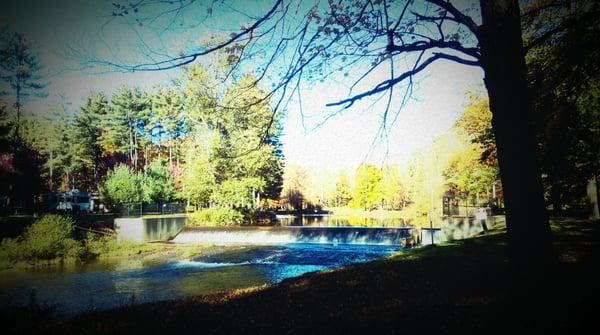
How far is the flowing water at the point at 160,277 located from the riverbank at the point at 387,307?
337 cm

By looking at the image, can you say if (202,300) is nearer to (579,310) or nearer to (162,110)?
(579,310)

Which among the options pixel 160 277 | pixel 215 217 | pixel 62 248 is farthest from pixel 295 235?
pixel 62 248

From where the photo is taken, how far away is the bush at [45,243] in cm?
1864

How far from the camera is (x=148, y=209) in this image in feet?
103

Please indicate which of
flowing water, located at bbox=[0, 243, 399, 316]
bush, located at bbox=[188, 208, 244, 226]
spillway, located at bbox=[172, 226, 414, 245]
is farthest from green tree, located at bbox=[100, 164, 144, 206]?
flowing water, located at bbox=[0, 243, 399, 316]

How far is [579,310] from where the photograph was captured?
4344mm

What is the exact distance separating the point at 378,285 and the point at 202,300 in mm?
4343

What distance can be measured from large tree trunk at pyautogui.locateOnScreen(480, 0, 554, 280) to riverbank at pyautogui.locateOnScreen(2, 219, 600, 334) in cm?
37

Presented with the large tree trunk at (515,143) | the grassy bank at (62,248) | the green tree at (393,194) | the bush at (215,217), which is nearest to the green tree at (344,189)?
the green tree at (393,194)

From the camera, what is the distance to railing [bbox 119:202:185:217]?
27891 mm

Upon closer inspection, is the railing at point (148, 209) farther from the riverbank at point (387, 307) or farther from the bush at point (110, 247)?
the riverbank at point (387, 307)

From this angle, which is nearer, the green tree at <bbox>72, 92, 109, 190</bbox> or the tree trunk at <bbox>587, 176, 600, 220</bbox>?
the tree trunk at <bbox>587, 176, 600, 220</bbox>

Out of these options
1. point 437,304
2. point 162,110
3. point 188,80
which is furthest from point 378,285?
point 162,110

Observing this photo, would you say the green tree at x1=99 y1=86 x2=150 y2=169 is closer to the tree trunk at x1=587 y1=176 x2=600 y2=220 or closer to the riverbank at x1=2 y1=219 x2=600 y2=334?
the riverbank at x1=2 y1=219 x2=600 y2=334
